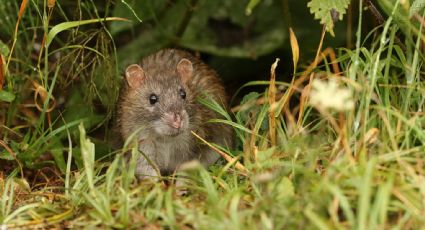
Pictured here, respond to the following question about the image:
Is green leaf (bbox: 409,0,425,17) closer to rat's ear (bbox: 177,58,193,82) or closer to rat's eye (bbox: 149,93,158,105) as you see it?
rat's ear (bbox: 177,58,193,82)

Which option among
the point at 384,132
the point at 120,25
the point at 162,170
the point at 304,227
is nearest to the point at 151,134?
the point at 162,170

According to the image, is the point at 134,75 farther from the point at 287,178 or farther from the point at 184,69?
the point at 287,178

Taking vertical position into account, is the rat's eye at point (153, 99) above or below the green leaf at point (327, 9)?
below

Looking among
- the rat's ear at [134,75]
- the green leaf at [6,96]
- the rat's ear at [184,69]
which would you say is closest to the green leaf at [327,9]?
the rat's ear at [184,69]

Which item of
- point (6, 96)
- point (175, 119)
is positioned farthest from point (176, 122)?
point (6, 96)

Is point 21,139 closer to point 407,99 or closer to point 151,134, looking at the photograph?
point 151,134

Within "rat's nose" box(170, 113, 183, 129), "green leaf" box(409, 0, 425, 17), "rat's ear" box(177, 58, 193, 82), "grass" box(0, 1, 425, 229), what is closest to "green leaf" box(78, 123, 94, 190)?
"grass" box(0, 1, 425, 229)

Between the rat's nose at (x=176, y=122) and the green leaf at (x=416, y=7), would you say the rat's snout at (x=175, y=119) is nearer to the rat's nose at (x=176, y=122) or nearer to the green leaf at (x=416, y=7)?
the rat's nose at (x=176, y=122)
